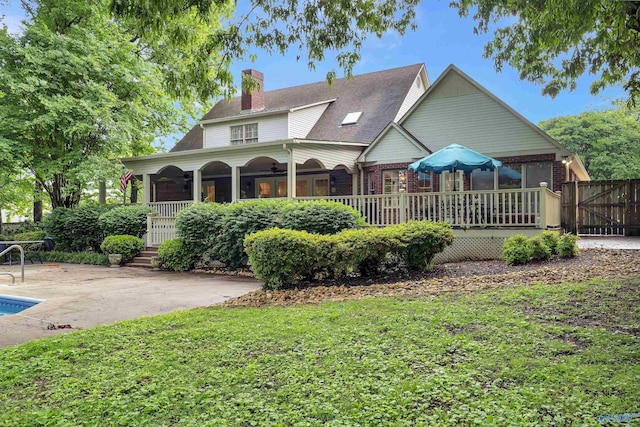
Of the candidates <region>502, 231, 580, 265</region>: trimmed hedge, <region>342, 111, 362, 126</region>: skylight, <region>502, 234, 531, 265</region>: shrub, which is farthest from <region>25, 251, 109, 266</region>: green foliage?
<region>502, 231, 580, 265</region>: trimmed hedge

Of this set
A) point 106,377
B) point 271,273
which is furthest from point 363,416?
point 271,273

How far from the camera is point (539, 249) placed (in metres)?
8.84

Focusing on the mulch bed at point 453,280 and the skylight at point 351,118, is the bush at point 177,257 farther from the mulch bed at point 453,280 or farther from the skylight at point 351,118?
the skylight at point 351,118

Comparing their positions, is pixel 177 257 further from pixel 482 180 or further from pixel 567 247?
pixel 482 180

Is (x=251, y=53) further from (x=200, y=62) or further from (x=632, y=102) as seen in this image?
(x=632, y=102)

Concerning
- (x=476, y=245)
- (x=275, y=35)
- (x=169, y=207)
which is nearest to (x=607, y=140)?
(x=476, y=245)

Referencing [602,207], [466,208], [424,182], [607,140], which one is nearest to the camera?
[466,208]

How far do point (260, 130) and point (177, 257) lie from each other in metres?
8.97

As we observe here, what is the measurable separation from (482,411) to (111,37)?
824 inches

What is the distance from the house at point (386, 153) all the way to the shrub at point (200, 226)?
3346 mm

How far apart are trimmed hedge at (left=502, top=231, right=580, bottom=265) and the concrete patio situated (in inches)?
207

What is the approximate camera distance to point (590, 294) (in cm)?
548

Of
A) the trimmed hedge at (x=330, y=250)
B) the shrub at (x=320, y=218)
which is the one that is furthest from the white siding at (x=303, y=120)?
the trimmed hedge at (x=330, y=250)

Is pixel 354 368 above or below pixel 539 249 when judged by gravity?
below
